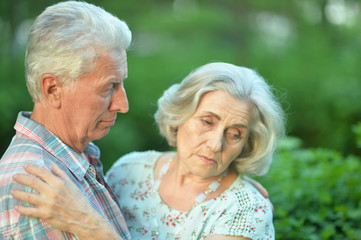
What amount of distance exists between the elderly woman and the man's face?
571 millimetres

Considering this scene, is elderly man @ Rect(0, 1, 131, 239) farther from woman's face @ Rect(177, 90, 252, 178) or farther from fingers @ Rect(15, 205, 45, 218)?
woman's face @ Rect(177, 90, 252, 178)

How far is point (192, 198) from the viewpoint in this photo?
2730 millimetres

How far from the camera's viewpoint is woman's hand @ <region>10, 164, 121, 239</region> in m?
1.82

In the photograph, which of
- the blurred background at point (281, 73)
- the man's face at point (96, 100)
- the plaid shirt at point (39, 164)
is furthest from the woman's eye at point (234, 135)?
the plaid shirt at point (39, 164)

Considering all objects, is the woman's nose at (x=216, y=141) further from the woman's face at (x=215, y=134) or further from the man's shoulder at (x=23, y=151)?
the man's shoulder at (x=23, y=151)

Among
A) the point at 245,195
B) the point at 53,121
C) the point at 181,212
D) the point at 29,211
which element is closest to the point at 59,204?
the point at 29,211

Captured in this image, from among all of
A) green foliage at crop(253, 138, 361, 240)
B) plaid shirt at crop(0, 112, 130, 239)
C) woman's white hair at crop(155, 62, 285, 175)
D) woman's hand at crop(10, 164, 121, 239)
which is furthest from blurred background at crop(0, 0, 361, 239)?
woman's hand at crop(10, 164, 121, 239)

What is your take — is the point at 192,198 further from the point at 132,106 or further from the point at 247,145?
the point at 132,106

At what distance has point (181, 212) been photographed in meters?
2.66

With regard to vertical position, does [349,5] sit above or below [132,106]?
above

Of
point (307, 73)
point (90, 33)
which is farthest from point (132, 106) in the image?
point (90, 33)

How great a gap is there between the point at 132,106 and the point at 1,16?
2804mm

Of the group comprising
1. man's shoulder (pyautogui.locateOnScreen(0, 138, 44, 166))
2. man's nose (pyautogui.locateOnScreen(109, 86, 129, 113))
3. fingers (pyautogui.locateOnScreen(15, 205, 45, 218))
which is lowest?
fingers (pyautogui.locateOnScreen(15, 205, 45, 218))

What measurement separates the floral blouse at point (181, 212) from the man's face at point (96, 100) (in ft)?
2.35
